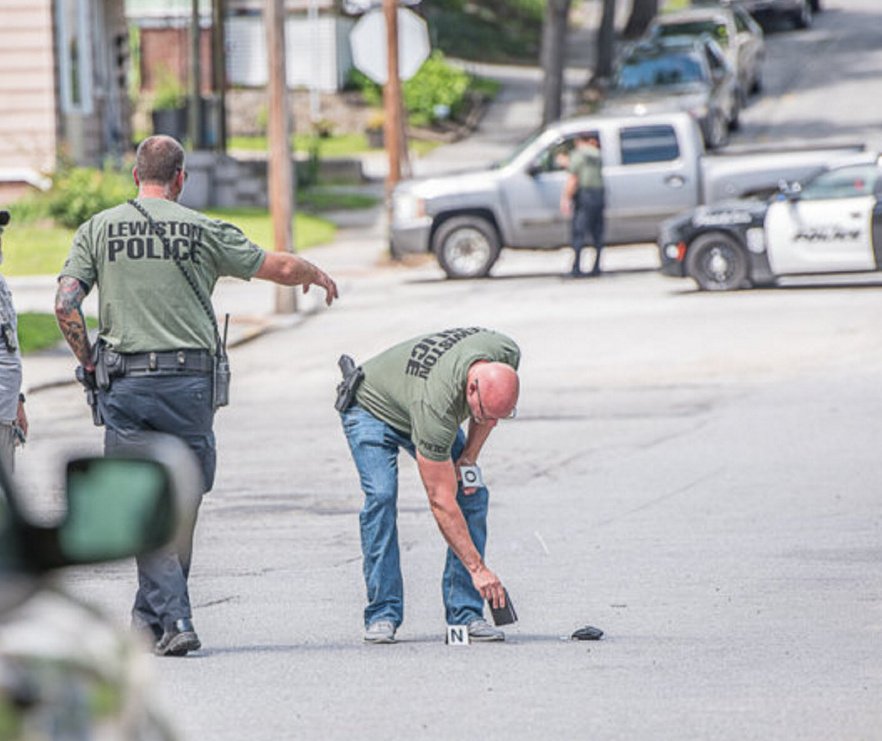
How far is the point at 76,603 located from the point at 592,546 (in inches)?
315

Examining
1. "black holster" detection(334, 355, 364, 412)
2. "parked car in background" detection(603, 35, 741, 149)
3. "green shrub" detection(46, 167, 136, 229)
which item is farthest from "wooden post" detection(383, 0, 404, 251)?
"black holster" detection(334, 355, 364, 412)

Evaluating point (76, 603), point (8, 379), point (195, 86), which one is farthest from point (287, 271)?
point (195, 86)

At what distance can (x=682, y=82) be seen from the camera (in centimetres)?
3728

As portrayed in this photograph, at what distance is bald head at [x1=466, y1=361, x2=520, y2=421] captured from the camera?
7.76m

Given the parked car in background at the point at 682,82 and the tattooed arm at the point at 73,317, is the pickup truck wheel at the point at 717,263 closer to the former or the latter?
the parked car in background at the point at 682,82

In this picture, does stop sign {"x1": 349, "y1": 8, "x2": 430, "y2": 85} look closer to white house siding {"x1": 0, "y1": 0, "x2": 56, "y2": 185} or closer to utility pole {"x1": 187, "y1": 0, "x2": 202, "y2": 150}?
utility pole {"x1": 187, "y1": 0, "x2": 202, "y2": 150}

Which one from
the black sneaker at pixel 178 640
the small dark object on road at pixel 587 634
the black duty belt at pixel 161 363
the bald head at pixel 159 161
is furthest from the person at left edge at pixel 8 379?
the small dark object on road at pixel 587 634

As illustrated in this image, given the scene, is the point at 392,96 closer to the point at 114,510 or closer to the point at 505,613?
the point at 505,613

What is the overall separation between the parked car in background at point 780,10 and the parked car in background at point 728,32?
27.0ft

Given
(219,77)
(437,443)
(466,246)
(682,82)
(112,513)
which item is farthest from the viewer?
(219,77)

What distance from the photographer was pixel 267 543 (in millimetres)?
11086

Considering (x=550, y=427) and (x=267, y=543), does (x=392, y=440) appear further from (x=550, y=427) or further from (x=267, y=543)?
(x=550, y=427)

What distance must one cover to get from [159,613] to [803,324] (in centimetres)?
1385

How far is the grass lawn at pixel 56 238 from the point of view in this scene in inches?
1131
